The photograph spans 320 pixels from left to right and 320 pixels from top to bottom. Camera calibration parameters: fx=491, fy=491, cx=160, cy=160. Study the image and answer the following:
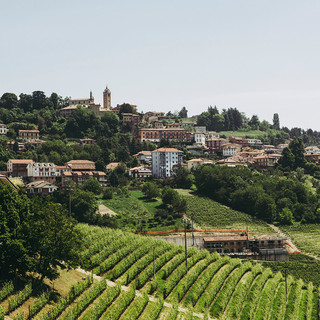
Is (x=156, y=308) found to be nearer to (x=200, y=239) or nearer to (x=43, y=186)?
(x=200, y=239)

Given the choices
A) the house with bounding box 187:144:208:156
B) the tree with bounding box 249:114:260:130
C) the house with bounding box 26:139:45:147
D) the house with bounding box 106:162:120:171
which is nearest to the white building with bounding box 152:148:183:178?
the house with bounding box 106:162:120:171

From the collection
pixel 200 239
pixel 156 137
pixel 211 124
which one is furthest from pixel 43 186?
pixel 211 124

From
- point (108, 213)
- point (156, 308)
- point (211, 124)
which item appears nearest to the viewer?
point (156, 308)

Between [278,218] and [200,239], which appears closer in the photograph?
[200,239]

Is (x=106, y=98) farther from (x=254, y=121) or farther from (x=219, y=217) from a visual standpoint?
(x=219, y=217)

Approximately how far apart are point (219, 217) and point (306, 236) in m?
13.9

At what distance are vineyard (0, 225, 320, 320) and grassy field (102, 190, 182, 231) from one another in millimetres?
20616

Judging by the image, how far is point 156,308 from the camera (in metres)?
34.6

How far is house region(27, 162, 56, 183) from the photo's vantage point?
89000 mm

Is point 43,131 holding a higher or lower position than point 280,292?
higher

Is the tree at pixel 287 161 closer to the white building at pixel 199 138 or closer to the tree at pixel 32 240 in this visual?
the white building at pixel 199 138

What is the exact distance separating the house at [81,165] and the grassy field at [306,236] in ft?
130

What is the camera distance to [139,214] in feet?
254

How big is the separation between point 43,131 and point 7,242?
91.4 meters
